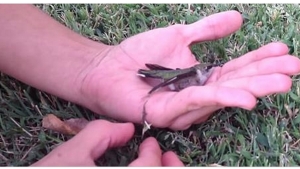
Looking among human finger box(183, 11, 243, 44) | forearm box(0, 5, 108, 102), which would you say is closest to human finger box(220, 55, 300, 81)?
human finger box(183, 11, 243, 44)

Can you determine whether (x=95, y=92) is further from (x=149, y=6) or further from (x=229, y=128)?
(x=149, y=6)

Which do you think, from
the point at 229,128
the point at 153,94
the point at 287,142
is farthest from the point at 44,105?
the point at 287,142

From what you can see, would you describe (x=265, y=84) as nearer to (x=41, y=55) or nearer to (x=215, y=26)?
(x=215, y=26)

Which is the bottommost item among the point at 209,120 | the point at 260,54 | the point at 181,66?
the point at 209,120

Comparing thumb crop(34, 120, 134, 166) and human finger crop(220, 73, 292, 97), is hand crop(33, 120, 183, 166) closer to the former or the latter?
thumb crop(34, 120, 134, 166)

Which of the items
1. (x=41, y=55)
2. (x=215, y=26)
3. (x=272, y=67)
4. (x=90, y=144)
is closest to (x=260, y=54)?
(x=272, y=67)

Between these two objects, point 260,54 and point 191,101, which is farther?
point 260,54
